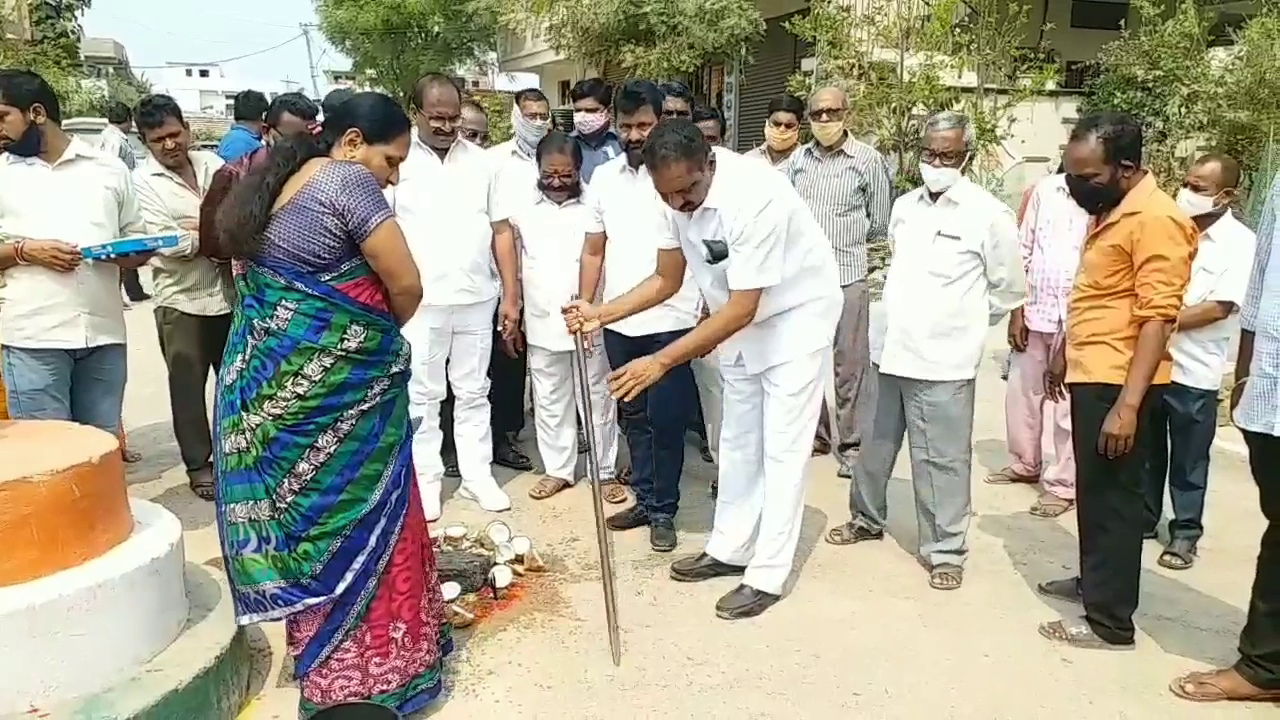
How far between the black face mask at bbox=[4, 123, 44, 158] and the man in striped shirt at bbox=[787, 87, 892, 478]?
362 centimetres

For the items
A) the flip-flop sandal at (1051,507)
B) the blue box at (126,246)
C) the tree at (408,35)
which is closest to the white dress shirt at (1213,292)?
the flip-flop sandal at (1051,507)

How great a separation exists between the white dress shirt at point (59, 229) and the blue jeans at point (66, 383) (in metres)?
0.08

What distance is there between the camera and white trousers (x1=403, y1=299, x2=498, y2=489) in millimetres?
4660

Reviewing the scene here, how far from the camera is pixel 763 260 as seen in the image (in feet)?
11.6

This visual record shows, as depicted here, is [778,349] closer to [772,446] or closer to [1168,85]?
[772,446]

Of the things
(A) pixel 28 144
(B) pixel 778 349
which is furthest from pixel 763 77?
(A) pixel 28 144

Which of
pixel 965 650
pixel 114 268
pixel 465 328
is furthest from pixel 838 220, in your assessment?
pixel 114 268

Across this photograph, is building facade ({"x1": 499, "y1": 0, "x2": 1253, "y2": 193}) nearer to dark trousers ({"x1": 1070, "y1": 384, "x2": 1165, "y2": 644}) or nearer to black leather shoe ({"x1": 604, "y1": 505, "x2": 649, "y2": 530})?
black leather shoe ({"x1": 604, "y1": 505, "x2": 649, "y2": 530})

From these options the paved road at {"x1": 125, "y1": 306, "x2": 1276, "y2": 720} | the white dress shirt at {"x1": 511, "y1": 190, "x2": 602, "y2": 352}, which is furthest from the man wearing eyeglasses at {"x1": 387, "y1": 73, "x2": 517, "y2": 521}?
the paved road at {"x1": 125, "y1": 306, "x2": 1276, "y2": 720}

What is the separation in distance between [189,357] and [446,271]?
4.58 feet

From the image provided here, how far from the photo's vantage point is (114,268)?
4281 mm

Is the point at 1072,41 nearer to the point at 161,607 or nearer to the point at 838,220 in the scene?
the point at 838,220

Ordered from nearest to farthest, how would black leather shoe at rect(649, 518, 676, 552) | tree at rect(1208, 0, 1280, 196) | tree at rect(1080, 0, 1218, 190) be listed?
1. black leather shoe at rect(649, 518, 676, 552)
2. tree at rect(1208, 0, 1280, 196)
3. tree at rect(1080, 0, 1218, 190)

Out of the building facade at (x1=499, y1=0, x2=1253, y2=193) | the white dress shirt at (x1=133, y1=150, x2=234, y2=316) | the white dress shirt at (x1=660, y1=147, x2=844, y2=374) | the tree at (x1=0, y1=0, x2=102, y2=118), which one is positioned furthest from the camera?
the tree at (x1=0, y1=0, x2=102, y2=118)
